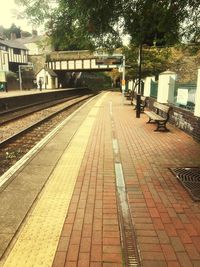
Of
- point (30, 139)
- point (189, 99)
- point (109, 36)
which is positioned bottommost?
point (30, 139)

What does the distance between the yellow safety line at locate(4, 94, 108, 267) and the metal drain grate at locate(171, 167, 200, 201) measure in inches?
92.0

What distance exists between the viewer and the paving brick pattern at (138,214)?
3.57 metres

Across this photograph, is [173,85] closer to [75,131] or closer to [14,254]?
[75,131]

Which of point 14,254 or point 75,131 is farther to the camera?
point 75,131

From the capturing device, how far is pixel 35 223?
434cm

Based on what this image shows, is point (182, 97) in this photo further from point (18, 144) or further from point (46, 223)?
point (46, 223)

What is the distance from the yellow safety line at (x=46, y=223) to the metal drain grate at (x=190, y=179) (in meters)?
2.34

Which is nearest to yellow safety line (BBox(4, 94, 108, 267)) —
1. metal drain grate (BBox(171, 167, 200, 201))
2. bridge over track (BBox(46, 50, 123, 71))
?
metal drain grate (BBox(171, 167, 200, 201))

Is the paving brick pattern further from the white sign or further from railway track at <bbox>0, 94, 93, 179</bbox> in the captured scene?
the white sign

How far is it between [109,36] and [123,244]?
19.0ft

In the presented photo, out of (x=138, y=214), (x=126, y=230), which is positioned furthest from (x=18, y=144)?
(x=126, y=230)

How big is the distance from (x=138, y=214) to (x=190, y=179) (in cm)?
215

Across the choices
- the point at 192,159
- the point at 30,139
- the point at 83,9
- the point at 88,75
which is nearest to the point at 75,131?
the point at 30,139

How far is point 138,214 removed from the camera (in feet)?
15.2
